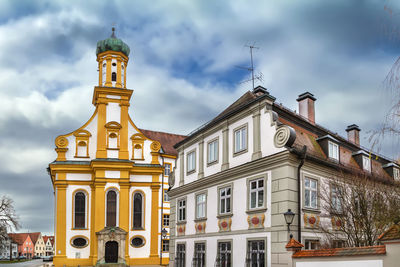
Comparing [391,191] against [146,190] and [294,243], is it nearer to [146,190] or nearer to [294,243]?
[294,243]

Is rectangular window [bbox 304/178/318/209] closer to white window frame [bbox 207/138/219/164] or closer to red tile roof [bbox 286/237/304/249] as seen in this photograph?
red tile roof [bbox 286/237/304/249]

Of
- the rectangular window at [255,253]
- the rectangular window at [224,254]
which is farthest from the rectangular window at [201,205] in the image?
the rectangular window at [255,253]

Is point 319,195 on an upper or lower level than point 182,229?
upper

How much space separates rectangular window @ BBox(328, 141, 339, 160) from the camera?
2223 centimetres

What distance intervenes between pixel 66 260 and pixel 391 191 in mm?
31452

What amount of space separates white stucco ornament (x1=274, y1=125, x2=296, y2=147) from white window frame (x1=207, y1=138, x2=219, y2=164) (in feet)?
17.3

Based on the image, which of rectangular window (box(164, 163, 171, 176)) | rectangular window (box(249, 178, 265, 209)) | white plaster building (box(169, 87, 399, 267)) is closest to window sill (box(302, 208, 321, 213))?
white plaster building (box(169, 87, 399, 267))

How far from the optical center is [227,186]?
23172 millimetres

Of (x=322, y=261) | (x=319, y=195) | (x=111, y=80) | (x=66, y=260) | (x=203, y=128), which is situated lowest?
(x=66, y=260)

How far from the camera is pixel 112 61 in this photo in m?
49.2

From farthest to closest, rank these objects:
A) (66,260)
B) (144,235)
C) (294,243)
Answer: (144,235) < (66,260) < (294,243)

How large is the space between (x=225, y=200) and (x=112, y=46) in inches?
1204

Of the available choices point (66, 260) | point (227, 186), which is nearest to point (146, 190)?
point (66, 260)

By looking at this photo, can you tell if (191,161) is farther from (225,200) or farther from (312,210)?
(312,210)
